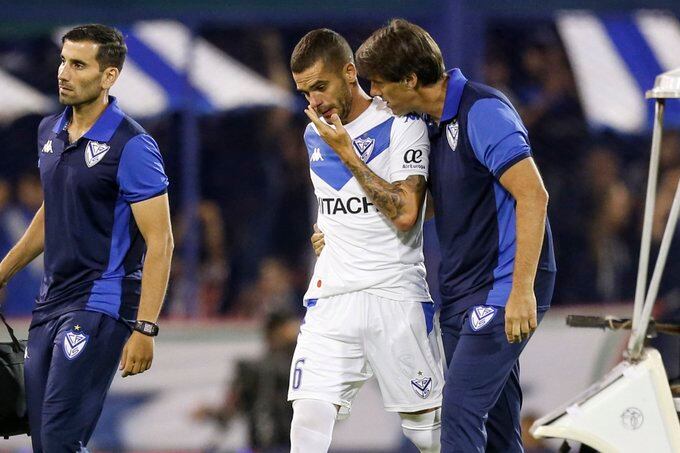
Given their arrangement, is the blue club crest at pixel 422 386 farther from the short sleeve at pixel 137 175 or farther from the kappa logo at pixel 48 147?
the kappa logo at pixel 48 147

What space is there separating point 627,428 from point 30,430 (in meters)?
2.30

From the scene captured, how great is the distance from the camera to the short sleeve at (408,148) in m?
5.56

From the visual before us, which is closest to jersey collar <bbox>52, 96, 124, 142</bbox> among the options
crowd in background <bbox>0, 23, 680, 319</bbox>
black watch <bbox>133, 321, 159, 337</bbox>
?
black watch <bbox>133, 321, 159, 337</bbox>

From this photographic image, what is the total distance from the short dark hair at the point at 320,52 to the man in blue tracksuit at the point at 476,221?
17 cm

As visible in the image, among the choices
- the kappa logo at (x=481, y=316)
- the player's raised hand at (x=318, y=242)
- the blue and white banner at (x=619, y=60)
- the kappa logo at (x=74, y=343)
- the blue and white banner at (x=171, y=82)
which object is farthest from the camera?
the blue and white banner at (x=171, y=82)

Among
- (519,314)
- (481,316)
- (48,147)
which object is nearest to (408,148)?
(481,316)

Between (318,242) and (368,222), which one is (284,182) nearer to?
(318,242)

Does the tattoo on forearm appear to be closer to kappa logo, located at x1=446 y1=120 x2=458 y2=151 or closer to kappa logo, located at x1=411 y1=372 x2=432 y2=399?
kappa logo, located at x1=446 y1=120 x2=458 y2=151

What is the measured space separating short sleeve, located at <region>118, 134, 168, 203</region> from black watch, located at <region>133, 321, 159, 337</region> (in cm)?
47

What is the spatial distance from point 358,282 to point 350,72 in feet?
2.71

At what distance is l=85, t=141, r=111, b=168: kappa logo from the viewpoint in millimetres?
5567

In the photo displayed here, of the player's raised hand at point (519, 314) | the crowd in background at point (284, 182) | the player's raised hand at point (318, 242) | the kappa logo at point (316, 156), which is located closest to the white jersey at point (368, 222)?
the kappa logo at point (316, 156)

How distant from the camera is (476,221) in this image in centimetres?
543

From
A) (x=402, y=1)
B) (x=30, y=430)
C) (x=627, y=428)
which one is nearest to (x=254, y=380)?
(x=402, y=1)
